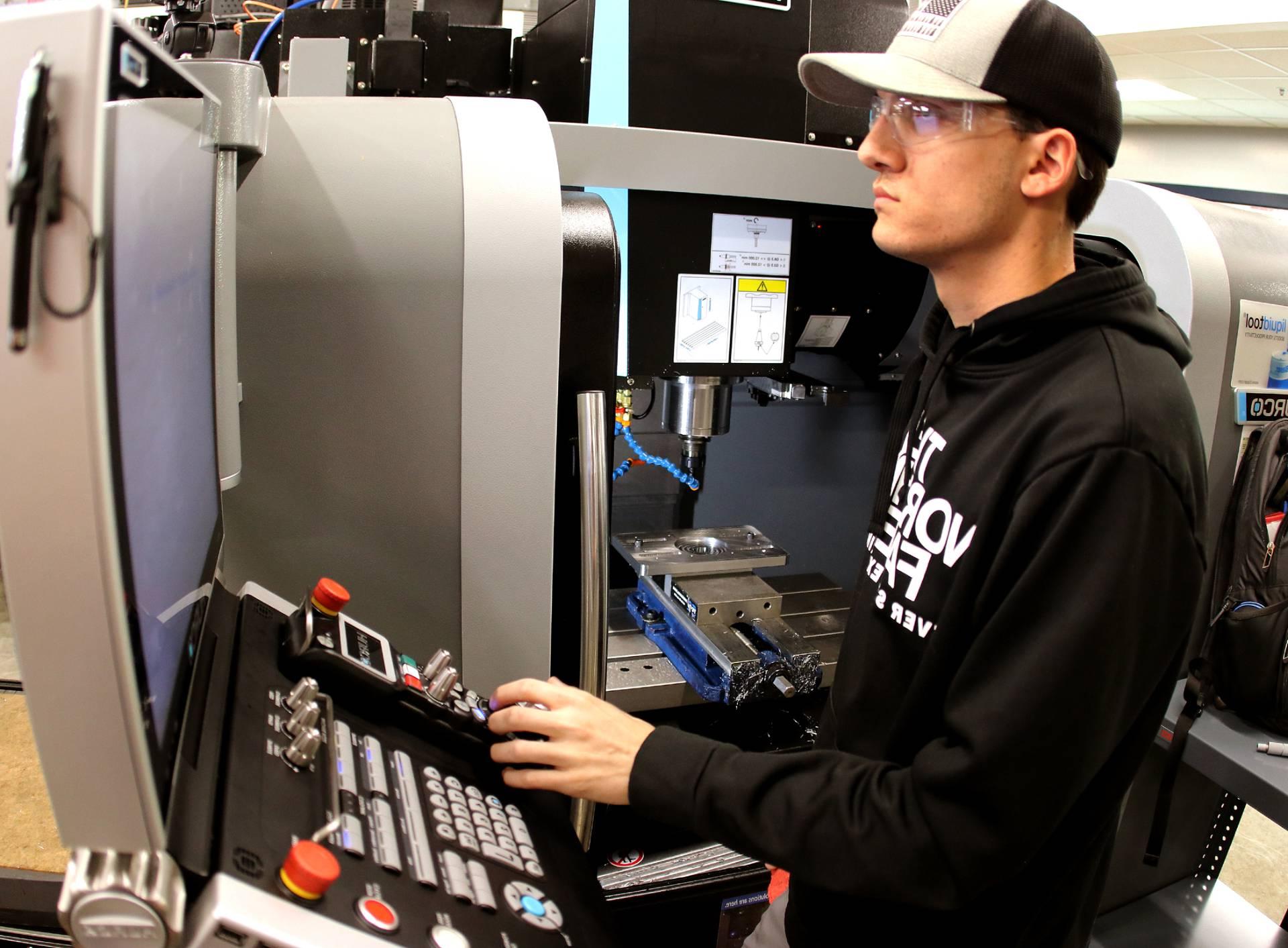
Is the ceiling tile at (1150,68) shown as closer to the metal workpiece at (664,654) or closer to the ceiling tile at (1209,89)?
the ceiling tile at (1209,89)

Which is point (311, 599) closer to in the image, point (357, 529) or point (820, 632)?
point (357, 529)

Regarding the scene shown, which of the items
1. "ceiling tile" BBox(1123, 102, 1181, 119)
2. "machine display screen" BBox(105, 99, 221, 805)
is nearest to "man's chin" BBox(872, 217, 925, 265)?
"machine display screen" BBox(105, 99, 221, 805)

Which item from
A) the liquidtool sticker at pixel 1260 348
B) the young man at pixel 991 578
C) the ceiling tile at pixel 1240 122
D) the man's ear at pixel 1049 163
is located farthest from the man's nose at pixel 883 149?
the ceiling tile at pixel 1240 122

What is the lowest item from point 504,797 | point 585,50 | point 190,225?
point 504,797

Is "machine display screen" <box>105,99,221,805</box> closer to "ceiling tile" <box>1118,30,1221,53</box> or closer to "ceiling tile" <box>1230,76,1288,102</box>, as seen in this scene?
"ceiling tile" <box>1118,30,1221,53</box>

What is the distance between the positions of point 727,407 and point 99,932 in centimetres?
172

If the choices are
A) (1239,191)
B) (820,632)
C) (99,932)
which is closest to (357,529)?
(99,932)

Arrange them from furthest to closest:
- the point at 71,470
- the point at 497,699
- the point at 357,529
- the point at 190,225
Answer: the point at 357,529
the point at 497,699
the point at 190,225
the point at 71,470

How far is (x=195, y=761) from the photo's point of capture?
67cm

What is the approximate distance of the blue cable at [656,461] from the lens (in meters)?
2.31

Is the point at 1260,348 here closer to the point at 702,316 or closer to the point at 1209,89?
the point at 702,316

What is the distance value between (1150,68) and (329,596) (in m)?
9.62

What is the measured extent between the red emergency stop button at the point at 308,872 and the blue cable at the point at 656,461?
1675mm

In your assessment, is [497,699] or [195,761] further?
[497,699]
